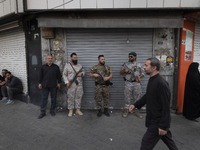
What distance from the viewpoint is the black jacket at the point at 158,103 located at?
6.40ft

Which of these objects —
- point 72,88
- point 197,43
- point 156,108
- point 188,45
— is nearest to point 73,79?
point 72,88

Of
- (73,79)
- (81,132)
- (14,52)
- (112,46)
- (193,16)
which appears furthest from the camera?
(14,52)

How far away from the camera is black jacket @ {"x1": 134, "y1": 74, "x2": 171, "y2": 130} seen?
1.95 metres

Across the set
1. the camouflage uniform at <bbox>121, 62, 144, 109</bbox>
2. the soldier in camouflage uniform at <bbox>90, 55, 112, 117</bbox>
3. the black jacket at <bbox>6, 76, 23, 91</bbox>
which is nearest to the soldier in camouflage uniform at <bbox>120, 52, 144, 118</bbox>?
the camouflage uniform at <bbox>121, 62, 144, 109</bbox>

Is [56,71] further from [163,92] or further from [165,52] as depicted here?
[165,52]

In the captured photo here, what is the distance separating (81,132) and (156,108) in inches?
90.1

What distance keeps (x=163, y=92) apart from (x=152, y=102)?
248 millimetres

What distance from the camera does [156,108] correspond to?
2088 mm

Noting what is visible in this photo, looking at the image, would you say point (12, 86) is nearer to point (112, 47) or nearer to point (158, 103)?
point (112, 47)

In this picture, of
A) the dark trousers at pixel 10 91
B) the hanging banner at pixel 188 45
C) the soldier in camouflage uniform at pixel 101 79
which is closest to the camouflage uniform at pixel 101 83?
the soldier in camouflage uniform at pixel 101 79

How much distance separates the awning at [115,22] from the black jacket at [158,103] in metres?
2.96

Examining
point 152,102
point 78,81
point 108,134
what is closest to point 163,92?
point 152,102

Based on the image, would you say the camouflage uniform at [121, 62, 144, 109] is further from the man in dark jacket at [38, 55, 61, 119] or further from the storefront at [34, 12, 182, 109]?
the man in dark jacket at [38, 55, 61, 119]

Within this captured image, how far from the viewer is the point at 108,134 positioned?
11.6 feet
